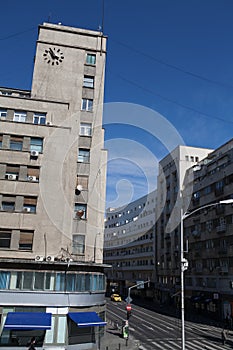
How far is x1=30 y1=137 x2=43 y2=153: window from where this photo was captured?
2944cm

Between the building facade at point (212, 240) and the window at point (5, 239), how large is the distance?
29413 millimetres

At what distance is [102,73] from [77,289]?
773 inches

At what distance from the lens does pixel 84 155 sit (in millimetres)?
31625

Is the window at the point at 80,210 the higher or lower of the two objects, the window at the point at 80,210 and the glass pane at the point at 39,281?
the higher

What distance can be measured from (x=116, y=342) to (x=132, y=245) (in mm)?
65923

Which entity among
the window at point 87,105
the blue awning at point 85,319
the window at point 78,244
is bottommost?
the blue awning at point 85,319

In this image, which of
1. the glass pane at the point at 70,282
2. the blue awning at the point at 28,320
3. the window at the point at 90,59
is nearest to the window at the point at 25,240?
the glass pane at the point at 70,282

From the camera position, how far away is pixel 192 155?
70.6 m

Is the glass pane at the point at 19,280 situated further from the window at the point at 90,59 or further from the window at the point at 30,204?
the window at the point at 90,59

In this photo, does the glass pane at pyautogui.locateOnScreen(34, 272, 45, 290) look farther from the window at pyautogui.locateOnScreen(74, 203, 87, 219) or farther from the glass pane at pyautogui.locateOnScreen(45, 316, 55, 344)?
the window at pyautogui.locateOnScreen(74, 203, 87, 219)

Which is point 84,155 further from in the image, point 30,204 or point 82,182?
point 30,204

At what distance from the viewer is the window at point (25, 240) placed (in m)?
27.4

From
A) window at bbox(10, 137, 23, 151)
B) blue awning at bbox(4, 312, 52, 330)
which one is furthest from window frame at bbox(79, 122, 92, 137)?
blue awning at bbox(4, 312, 52, 330)

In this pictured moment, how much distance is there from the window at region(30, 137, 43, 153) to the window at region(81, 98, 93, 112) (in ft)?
17.6
